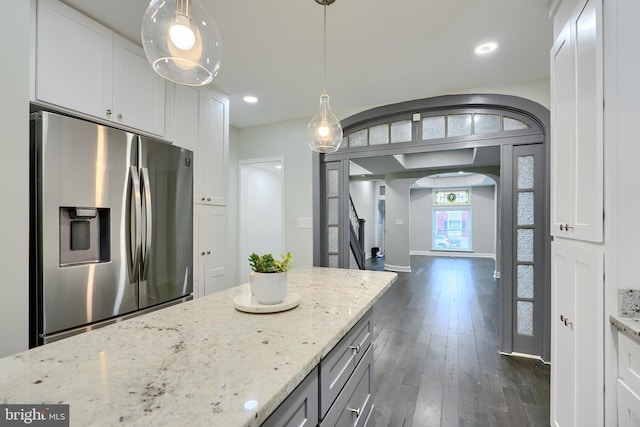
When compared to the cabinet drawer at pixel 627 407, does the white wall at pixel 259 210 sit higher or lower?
higher

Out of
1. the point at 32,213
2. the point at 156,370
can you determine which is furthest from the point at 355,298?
the point at 32,213

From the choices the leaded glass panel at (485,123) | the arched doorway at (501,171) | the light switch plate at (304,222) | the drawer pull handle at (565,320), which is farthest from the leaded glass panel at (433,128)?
the drawer pull handle at (565,320)

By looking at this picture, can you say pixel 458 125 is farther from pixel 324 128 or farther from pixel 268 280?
pixel 268 280

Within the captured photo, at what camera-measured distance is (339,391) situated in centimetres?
114

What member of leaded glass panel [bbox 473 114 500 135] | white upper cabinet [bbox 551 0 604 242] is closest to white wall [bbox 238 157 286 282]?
leaded glass panel [bbox 473 114 500 135]

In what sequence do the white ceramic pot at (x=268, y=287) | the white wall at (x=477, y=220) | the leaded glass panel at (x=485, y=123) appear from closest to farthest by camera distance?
the white ceramic pot at (x=268, y=287) < the leaded glass panel at (x=485, y=123) < the white wall at (x=477, y=220)

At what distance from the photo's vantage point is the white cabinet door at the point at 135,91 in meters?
2.01

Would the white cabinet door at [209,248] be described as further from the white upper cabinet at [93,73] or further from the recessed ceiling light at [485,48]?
the recessed ceiling light at [485,48]

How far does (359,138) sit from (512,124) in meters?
1.58

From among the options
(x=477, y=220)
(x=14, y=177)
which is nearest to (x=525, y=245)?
(x=14, y=177)

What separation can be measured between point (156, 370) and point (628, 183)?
66.9 inches

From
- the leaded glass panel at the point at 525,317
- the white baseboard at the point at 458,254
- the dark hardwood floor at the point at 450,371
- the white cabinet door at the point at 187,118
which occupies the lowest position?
the white baseboard at the point at 458,254

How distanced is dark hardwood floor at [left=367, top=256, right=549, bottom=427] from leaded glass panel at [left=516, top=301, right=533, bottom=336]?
256 mm

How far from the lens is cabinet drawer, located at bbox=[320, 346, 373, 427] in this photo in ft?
3.63
